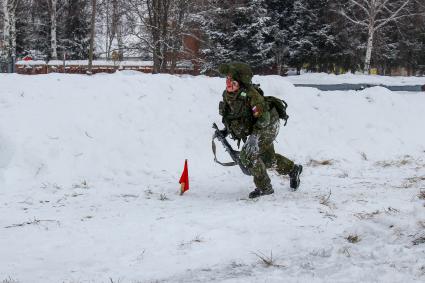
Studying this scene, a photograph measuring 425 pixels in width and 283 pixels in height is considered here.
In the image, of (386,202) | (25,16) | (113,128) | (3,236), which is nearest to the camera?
(3,236)

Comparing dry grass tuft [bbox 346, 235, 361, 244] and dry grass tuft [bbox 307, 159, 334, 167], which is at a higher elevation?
dry grass tuft [bbox 346, 235, 361, 244]

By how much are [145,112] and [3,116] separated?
2.46 m

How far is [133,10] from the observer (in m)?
24.9

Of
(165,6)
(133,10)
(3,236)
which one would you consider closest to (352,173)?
(3,236)

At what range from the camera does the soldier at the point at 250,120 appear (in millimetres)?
5930

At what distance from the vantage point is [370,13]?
31922 millimetres

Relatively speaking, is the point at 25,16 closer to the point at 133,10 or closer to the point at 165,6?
the point at 133,10

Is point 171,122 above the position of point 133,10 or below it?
below

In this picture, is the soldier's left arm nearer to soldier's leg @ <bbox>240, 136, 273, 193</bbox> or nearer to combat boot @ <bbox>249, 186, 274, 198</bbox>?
soldier's leg @ <bbox>240, 136, 273, 193</bbox>

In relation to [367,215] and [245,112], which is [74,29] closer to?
[245,112]

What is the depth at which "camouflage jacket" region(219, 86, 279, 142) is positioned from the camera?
591 centimetres

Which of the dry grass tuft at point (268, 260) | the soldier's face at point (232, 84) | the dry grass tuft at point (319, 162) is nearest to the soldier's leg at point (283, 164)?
the soldier's face at point (232, 84)

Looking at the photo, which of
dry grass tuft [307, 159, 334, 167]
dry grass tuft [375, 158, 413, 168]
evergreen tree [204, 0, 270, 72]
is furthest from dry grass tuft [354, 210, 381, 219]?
evergreen tree [204, 0, 270, 72]

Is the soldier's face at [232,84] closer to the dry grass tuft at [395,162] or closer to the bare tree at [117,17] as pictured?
the dry grass tuft at [395,162]
